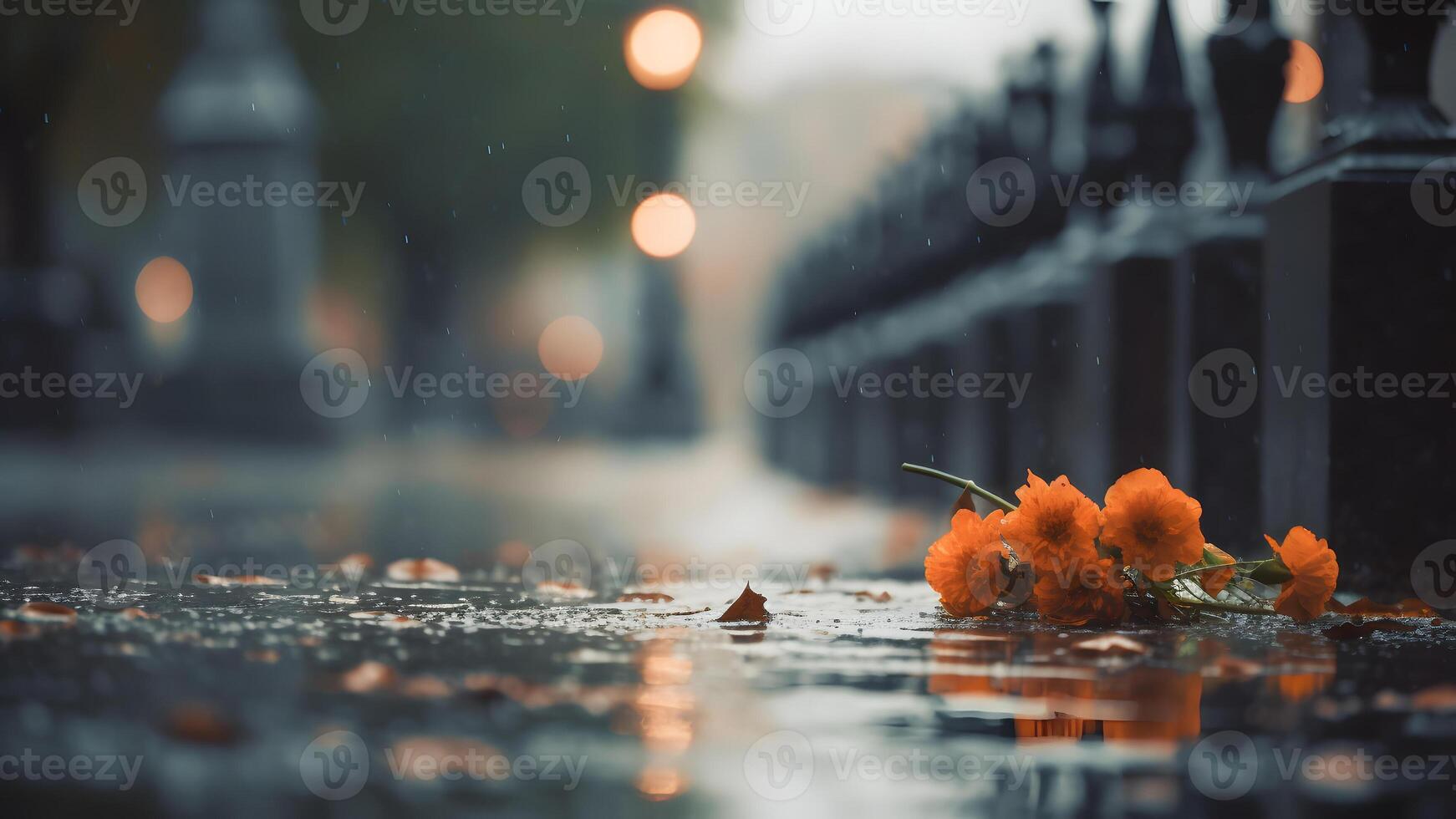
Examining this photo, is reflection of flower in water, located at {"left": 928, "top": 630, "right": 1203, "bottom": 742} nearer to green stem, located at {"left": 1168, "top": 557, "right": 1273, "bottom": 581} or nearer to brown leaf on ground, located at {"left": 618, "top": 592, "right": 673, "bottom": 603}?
green stem, located at {"left": 1168, "top": 557, "right": 1273, "bottom": 581}

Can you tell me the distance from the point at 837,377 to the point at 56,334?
13868 millimetres

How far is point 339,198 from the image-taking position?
760 inches

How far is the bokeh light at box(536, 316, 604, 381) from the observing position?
40.7 m

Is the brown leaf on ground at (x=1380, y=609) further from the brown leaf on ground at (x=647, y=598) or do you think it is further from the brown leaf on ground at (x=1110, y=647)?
the brown leaf on ground at (x=647, y=598)

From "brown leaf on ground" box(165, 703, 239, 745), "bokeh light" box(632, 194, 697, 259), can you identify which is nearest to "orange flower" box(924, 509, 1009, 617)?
"brown leaf on ground" box(165, 703, 239, 745)

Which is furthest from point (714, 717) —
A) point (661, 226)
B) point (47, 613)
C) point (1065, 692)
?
point (661, 226)

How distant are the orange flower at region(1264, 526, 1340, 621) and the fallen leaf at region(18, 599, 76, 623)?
3.00 m

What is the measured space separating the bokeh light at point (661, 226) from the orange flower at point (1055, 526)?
16035 millimetres

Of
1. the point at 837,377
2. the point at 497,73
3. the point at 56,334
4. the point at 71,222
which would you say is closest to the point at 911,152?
the point at 837,377

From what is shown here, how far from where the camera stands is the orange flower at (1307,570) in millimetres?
3303

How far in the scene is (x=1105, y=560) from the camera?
334 centimetres

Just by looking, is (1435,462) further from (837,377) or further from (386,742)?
(837,377)

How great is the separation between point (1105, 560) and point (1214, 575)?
15.2 inches

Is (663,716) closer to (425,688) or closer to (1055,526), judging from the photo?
(425,688)
